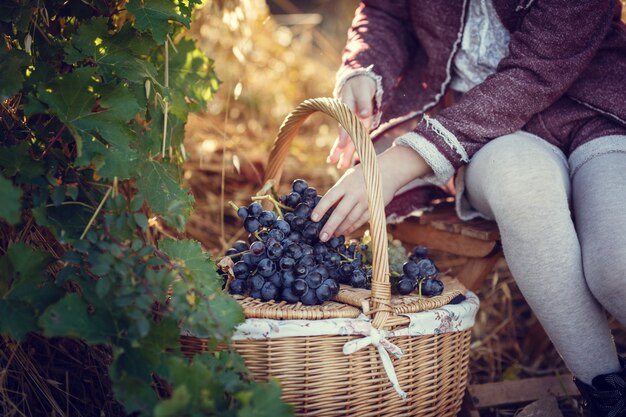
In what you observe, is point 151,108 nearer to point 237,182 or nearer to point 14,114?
point 14,114

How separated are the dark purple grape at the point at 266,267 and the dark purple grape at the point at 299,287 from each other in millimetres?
59

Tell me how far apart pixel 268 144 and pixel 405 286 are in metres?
1.68

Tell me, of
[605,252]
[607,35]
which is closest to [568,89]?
[607,35]

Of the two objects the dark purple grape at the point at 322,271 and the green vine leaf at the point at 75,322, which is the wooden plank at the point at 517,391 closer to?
the dark purple grape at the point at 322,271

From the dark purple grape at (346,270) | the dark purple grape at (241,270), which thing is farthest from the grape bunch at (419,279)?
the dark purple grape at (241,270)

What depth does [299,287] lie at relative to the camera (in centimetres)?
110

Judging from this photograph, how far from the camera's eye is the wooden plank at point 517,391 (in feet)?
4.74

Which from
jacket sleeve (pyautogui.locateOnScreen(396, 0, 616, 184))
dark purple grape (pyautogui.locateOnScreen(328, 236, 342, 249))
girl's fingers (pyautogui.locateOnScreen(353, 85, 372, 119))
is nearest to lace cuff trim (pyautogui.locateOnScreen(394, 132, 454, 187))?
jacket sleeve (pyautogui.locateOnScreen(396, 0, 616, 184))

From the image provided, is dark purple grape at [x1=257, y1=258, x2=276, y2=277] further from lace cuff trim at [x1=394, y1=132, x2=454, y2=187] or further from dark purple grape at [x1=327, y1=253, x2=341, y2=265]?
lace cuff trim at [x1=394, y1=132, x2=454, y2=187]

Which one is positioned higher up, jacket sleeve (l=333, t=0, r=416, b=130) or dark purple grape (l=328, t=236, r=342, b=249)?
jacket sleeve (l=333, t=0, r=416, b=130)

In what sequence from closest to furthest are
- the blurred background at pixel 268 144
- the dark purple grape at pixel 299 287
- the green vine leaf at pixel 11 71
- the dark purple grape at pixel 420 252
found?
the green vine leaf at pixel 11 71 → the dark purple grape at pixel 299 287 → the dark purple grape at pixel 420 252 → the blurred background at pixel 268 144

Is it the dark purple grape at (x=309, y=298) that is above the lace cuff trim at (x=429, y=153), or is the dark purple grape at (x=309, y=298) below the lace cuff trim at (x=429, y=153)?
below

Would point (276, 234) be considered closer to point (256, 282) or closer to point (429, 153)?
point (256, 282)

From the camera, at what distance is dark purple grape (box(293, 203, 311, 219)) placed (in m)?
1.24
